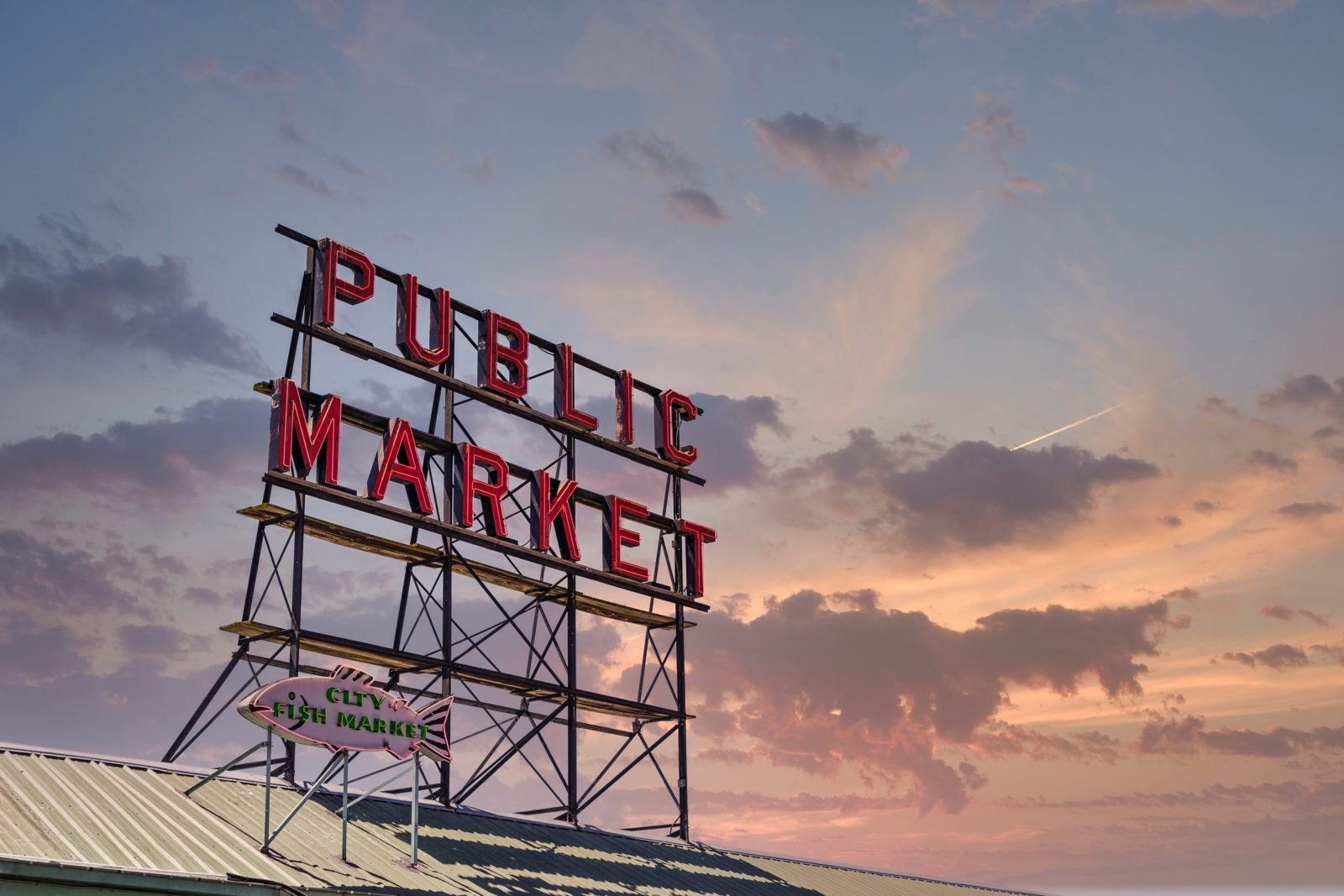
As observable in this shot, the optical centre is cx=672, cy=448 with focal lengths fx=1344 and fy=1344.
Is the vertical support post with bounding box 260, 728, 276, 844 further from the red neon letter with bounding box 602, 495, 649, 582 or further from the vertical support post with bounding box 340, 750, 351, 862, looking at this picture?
the red neon letter with bounding box 602, 495, 649, 582

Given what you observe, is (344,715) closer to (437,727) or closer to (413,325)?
(437,727)

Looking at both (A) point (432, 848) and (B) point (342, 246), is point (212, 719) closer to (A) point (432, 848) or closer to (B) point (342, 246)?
(A) point (432, 848)

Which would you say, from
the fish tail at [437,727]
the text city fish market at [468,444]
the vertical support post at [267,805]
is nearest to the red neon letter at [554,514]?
the text city fish market at [468,444]

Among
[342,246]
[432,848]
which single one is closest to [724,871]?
[432,848]

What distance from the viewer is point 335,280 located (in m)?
32.3

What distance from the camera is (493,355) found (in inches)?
1421

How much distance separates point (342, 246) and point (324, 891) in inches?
666

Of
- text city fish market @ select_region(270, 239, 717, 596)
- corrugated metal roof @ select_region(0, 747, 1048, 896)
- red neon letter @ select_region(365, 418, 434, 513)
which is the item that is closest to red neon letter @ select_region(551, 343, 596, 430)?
text city fish market @ select_region(270, 239, 717, 596)

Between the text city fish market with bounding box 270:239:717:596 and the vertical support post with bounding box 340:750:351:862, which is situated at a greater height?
the text city fish market with bounding box 270:239:717:596

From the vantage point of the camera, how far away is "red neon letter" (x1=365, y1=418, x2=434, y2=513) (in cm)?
3155

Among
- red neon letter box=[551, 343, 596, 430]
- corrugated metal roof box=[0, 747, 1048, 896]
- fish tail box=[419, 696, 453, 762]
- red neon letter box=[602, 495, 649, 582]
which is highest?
red neon letter box=[551, 343, 596, 430]

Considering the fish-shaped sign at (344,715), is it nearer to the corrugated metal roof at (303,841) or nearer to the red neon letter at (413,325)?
the corrugated metal roof at (303,841)

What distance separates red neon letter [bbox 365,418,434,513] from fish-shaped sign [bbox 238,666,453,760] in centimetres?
754

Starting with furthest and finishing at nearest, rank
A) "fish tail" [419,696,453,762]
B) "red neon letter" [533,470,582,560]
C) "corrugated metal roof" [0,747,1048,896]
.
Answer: "red neon letter" [533,470,582,560] → "fish tail" [419,696,453,762] → "corrugated metal roof" [0,747,1048,896]
